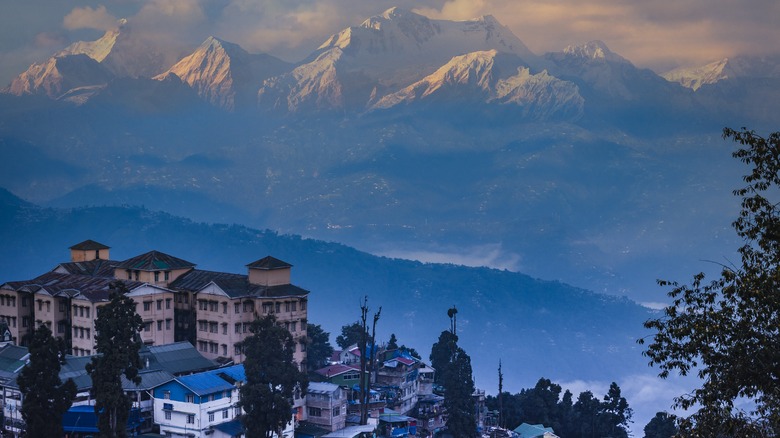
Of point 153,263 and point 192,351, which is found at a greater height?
point 153,263

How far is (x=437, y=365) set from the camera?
355ft

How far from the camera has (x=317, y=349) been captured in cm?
10219

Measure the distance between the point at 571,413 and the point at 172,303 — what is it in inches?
1716

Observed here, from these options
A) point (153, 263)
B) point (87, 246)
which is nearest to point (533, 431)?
point (153, 263)

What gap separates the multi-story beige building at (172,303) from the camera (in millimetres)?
79812

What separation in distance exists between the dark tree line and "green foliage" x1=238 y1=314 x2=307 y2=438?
39181 mm

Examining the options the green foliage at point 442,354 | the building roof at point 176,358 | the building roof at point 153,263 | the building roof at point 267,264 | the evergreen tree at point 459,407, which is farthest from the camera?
the green foliage at point 442,354

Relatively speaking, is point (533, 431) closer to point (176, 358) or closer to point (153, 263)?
point (176, 358)

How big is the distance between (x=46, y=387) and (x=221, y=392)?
13533 millimetres

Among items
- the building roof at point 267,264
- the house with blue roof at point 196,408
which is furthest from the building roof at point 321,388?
the building roof at point 267,264

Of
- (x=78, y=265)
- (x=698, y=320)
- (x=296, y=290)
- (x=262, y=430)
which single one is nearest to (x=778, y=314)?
(x=698, y=320)

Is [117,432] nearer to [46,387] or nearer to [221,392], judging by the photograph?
[46,387]

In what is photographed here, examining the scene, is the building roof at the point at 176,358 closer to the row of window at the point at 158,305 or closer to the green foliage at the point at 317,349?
the row of window at the point at 158,305

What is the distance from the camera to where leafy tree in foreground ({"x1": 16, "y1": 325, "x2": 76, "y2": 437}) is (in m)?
58.2
